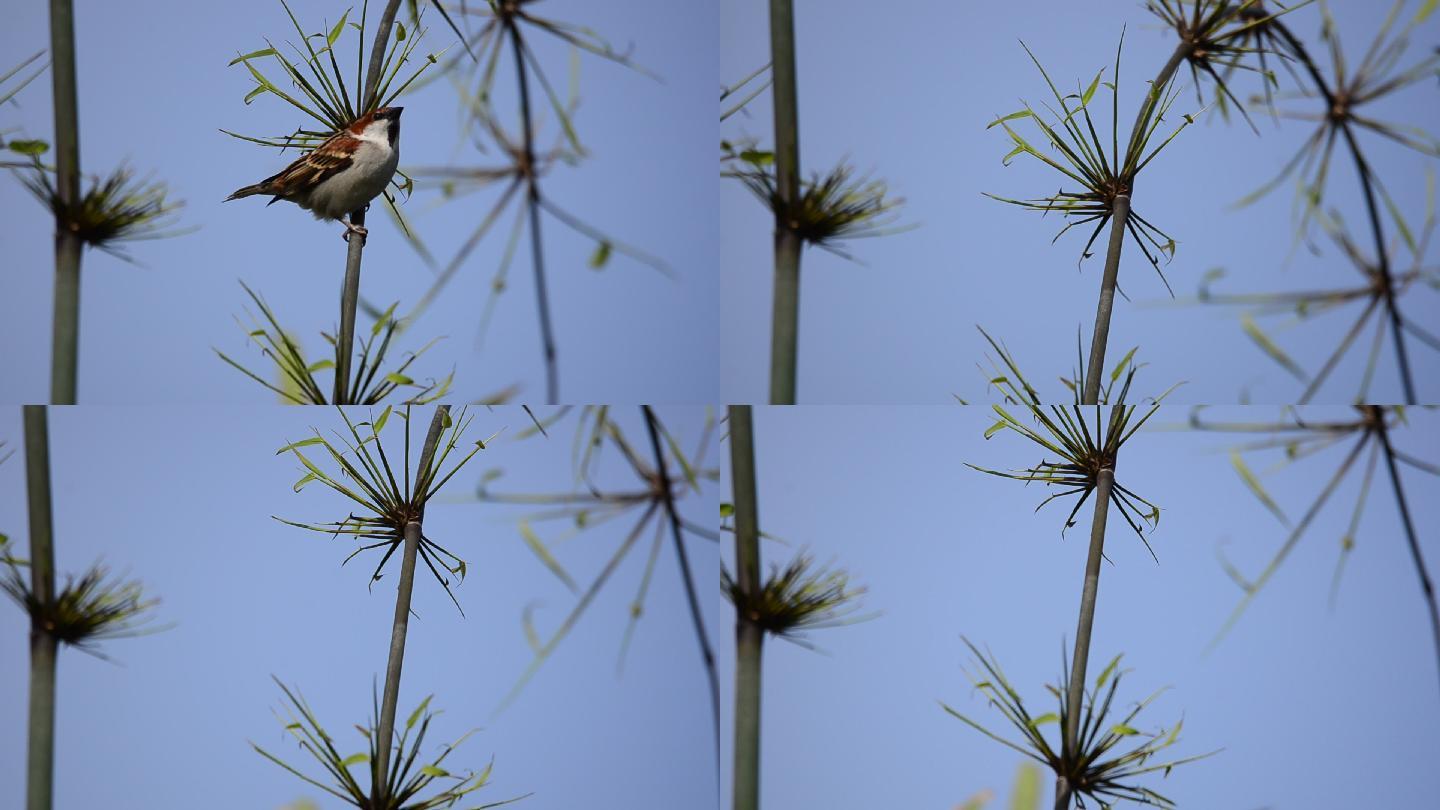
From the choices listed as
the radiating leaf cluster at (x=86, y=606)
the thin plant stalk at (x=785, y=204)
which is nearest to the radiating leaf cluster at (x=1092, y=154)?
the thin plant stalk at (x=785, y=204)

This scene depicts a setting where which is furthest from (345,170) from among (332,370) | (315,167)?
(332,370)

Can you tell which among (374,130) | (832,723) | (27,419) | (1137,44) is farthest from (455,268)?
(1137,44)

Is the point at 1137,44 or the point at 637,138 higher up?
the point at 1137,44

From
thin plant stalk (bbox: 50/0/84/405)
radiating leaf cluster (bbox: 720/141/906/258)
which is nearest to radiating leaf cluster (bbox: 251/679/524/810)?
thin plant stalk (bbox: 50/0/84/405)

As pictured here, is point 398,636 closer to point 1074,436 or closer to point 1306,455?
point 1074,436

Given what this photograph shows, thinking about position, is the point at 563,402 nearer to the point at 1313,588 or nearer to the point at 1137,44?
the point at 1137,44
